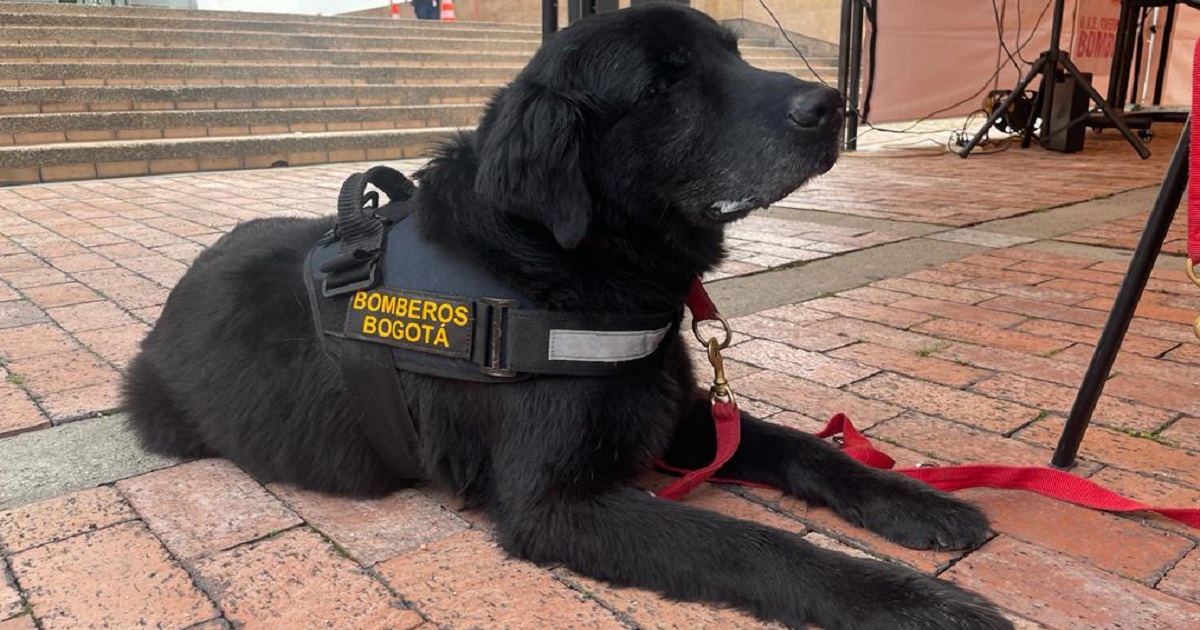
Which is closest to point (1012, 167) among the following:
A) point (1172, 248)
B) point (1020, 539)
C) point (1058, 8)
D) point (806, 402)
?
point (1058, 8)

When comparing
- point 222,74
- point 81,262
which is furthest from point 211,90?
point 81,262

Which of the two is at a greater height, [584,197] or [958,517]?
[584,197]

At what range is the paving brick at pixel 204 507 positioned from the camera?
6.04 ft

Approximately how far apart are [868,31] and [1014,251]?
216 inches

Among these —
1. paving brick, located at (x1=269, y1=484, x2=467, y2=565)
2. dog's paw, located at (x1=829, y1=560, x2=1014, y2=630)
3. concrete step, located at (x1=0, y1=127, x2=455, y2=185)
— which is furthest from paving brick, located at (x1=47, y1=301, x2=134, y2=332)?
concrete step, located at (x1=0, y1=127, x2=455, y2=185)

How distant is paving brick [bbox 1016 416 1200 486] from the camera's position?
82.4 inches

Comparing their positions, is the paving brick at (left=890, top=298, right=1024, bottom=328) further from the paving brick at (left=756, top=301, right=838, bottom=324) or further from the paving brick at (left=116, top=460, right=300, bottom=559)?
the paving brick at (left=116, top=460, right=300, bottom=559)

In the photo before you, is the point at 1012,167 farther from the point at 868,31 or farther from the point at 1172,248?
the point at 1172,248

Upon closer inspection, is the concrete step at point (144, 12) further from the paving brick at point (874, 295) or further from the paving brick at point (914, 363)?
the paving brick at point (914, 363)

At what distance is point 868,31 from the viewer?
928cm

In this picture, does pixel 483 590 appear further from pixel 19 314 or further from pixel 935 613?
pixel 19 314

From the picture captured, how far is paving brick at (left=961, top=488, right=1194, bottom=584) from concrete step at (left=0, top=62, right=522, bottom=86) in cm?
976

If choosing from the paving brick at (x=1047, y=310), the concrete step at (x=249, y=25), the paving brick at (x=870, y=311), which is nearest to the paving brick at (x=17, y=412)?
the paving brick at (x=870, y=311)

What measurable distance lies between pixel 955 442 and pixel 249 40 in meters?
12.6
